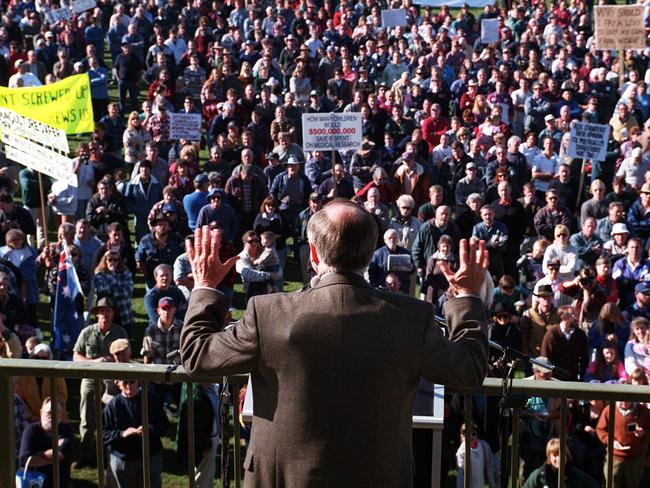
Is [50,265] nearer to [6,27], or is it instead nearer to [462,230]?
[462,230]

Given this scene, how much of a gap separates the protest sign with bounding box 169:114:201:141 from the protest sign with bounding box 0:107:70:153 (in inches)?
194

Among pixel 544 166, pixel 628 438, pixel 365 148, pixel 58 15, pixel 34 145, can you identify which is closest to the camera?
pixel 628 438

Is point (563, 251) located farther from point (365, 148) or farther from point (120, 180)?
point (120, 180)

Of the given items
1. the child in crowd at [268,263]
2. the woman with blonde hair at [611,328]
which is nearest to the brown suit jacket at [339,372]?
the woman with blonde hair at [611,328]

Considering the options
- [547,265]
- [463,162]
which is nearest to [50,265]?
[547,265]

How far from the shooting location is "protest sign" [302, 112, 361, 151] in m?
17.0

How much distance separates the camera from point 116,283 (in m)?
13.0

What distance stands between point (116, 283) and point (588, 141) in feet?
26.6

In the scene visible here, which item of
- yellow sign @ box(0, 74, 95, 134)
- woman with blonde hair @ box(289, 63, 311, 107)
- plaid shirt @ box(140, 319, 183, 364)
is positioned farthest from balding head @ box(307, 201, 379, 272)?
woman with blonde hair @ box(289, 63, 311, 107)

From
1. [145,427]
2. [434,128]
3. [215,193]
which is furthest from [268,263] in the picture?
[145,427]

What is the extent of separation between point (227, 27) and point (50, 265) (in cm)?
1594

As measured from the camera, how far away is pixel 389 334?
3.47m

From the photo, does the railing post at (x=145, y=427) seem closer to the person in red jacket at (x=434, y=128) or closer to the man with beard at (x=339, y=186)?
the man with beard at (x=339, y=186)

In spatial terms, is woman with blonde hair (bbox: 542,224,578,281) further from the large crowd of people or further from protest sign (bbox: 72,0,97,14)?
protest sign (bbox: 72,0,97,14)
